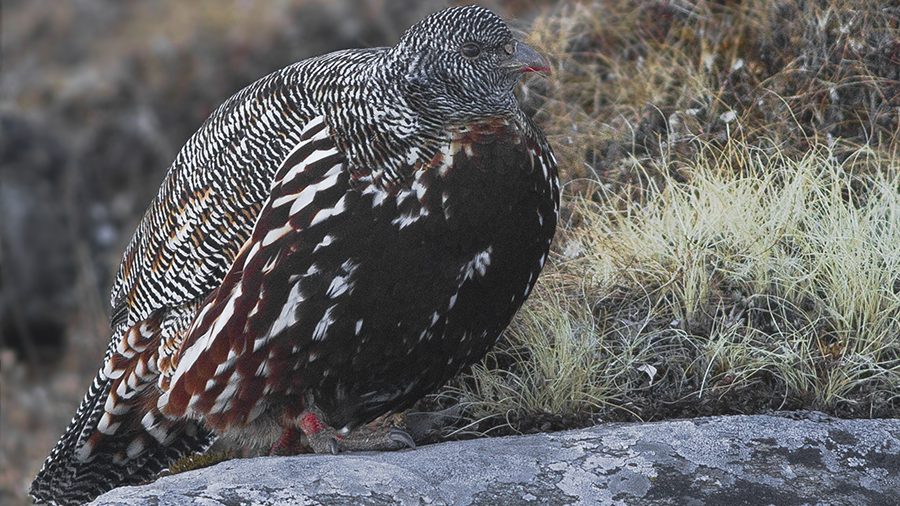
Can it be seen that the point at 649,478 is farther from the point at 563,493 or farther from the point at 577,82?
the point at 577,82

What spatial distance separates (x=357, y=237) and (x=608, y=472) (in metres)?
1.24

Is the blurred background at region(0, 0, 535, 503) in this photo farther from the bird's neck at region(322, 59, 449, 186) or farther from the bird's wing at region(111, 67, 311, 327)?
the bird's neck at region(322, 59, 449, 186)

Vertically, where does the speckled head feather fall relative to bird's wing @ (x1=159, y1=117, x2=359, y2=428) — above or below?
above

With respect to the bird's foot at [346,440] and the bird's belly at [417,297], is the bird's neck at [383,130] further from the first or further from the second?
the bird's foot at [346,440]

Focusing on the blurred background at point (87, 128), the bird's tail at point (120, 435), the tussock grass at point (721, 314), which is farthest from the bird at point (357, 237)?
the blurred background at point (87, 128)

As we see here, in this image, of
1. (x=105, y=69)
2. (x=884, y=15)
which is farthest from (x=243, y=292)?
(x=105, y=69)

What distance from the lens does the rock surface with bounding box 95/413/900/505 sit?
3.70 meters

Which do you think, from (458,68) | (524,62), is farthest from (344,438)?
(524,62)

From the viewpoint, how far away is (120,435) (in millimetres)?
5145

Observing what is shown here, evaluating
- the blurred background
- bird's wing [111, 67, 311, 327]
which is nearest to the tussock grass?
bird's wing [111, 67, 311, 327]

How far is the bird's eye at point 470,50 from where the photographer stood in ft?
14.3

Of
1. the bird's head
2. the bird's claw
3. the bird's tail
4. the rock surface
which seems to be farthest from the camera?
the bird's tail

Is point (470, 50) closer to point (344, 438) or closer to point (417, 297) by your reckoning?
point (417, 297)

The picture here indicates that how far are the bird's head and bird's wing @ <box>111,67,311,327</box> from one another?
0.46m
